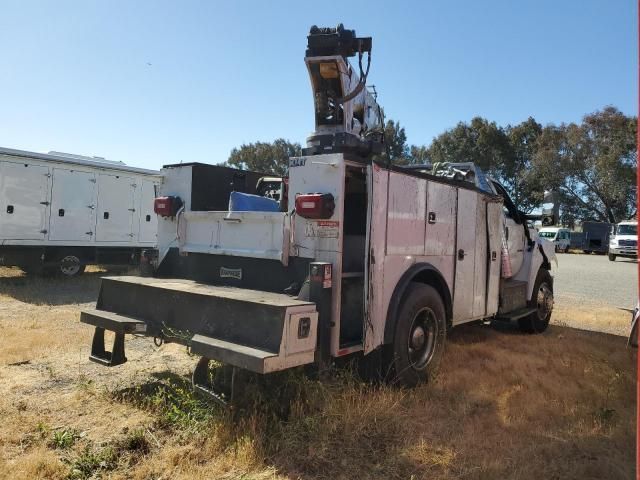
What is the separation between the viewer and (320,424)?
12.0 feet

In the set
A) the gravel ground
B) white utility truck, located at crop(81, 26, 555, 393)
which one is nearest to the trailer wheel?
white utility truck, located at crop(81, 26, 555, 393)

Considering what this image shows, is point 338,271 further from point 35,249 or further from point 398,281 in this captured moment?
point 35,249

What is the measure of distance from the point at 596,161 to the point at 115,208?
38.0 m

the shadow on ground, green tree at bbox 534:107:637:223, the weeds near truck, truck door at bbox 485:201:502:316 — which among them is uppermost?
green tree at bbox 534:107:637:223

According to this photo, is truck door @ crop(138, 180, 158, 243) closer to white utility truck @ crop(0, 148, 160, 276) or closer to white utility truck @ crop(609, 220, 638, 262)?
white utility truck @ crop(0, 148, 160, 276)

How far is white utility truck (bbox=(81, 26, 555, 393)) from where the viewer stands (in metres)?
3.74

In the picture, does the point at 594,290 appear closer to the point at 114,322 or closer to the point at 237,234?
the point at 237,234

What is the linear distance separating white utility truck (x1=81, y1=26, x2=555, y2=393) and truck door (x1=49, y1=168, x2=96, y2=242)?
7554 mm

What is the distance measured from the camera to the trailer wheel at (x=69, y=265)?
39.6 ft

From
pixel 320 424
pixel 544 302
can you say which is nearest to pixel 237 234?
pixel 320 424

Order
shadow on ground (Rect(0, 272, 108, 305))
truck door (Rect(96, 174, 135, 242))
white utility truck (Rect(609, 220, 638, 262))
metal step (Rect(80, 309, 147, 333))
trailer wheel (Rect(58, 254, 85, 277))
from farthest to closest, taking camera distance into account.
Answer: white utility truck (Rect(609, 220, 638, 262)), truck door (Rect(96, 174, 135, 242)), trailer wheel (Rect(58, 254, 85, 277)), shadow on ground (Rect(0, 272, 108, 305)), metal step (Rect(80, 309, 147, 333))

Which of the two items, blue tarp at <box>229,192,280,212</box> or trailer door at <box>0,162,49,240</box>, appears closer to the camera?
blue tarp at <box>229,192,280,212</box>

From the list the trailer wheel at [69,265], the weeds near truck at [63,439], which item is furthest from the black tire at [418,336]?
the trailer wheel at [69,265]

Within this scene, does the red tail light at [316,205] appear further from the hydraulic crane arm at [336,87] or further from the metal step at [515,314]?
the metal step at [515,314]
